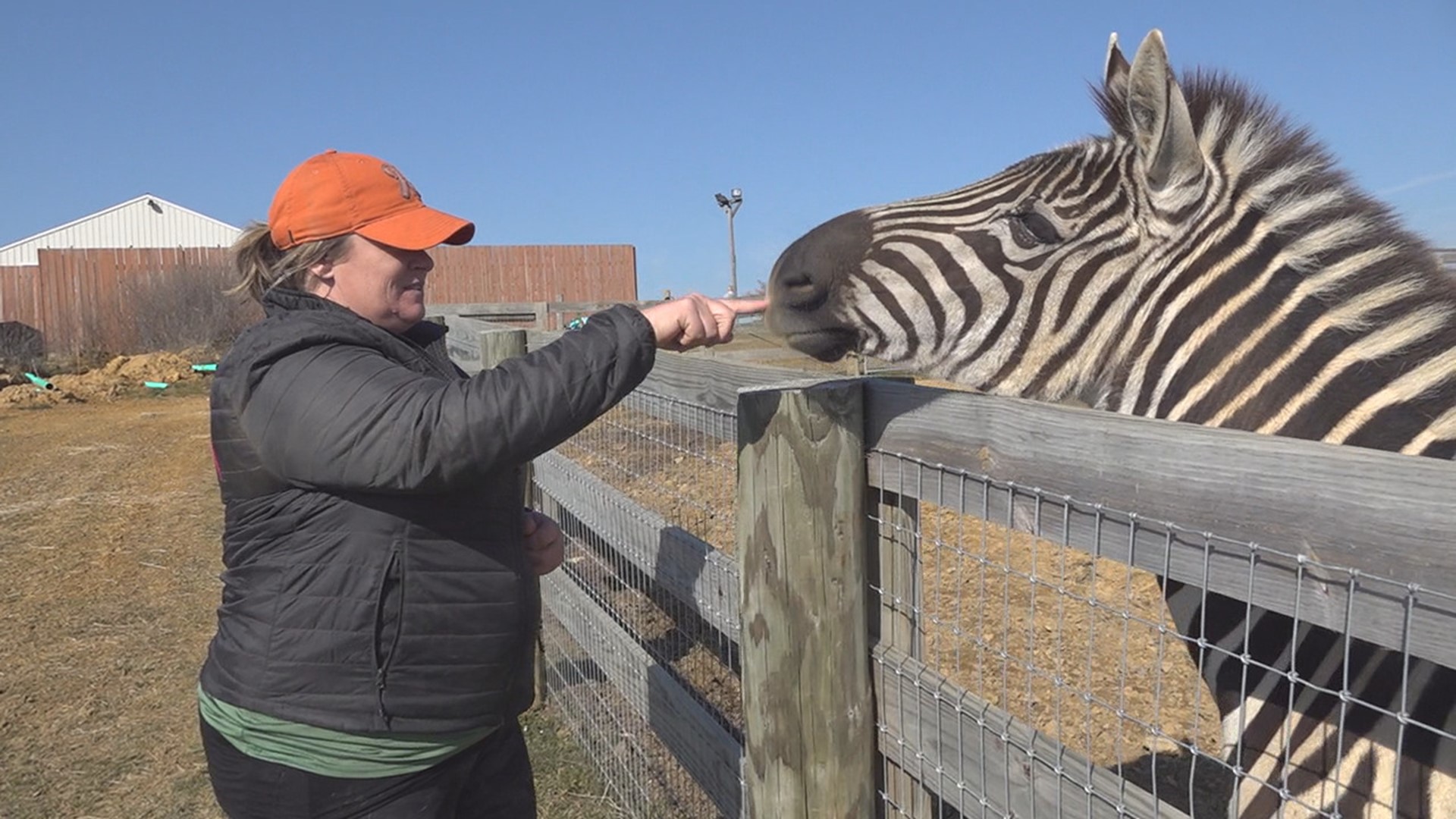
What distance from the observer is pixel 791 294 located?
8.53 feet

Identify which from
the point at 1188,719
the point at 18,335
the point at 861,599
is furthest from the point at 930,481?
the point at 18,335

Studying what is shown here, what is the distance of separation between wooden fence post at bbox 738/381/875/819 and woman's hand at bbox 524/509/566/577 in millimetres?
671

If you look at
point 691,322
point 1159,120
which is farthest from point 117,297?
point 1159,120

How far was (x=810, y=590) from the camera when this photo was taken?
2.00m

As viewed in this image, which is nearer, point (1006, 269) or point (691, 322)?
point (691, 322)

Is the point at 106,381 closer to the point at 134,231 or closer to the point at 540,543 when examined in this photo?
the point at 540,543

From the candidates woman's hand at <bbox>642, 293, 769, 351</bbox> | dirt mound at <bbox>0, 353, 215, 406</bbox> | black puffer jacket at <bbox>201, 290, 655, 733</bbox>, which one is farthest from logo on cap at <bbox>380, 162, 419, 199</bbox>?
dirt mound at <bbox>0, 353, 215, 406</bbox>

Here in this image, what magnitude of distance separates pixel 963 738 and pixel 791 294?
4.23 ft

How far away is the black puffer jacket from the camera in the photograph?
1.75m

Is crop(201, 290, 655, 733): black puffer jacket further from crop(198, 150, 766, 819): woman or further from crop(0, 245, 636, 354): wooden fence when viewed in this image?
crop(0, 245, 636, 354): wooden fence

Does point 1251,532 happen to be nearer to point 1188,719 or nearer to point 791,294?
point 791,294

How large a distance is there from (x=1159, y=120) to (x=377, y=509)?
6.71ft

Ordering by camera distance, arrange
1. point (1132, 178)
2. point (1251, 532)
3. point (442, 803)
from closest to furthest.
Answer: point (1251, 532)
point (442, 803)
point (1132, 178)

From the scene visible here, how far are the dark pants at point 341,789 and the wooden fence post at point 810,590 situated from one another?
75cm
